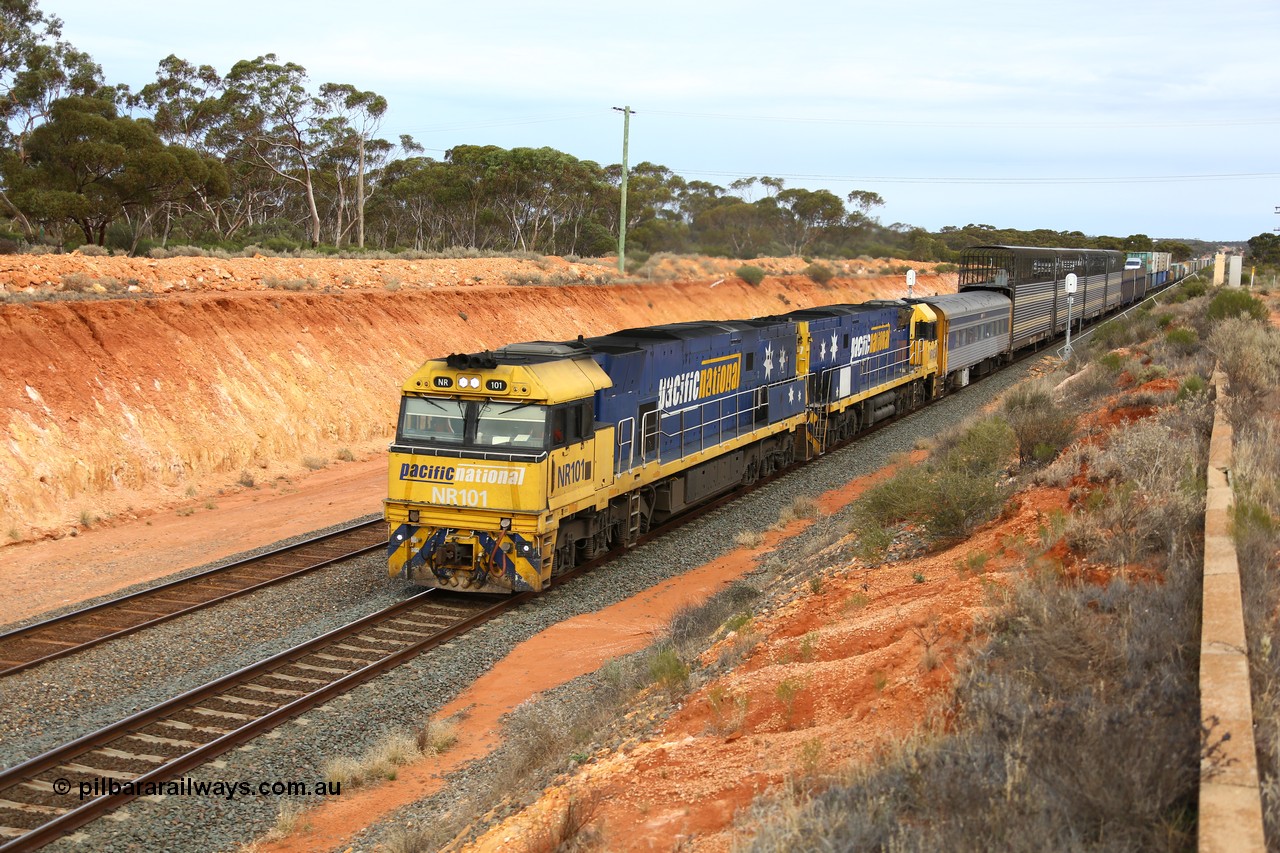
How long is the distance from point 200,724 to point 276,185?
6980 cm

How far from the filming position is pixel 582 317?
153 feet

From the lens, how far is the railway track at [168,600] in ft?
43.7

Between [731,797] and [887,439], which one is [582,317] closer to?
[887,439]

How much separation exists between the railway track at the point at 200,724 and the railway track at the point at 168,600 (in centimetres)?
259

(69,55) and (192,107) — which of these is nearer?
(69,55)

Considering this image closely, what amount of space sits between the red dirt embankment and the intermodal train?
996cm

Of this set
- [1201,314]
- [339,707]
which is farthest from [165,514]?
[1201,314]

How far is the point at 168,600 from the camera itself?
1538cm

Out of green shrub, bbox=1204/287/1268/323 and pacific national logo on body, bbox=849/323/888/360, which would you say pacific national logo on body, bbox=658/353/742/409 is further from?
green shrub, bbox=1204/287/1268/323

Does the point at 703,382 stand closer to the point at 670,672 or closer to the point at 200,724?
the point at 670,672

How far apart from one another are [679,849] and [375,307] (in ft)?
105

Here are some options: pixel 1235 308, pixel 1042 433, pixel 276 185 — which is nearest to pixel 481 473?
pixel 1042 433

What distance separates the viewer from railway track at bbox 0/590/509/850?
9.00m

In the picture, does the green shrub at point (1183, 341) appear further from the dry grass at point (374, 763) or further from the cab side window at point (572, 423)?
the dry grass at point (374, 763)
